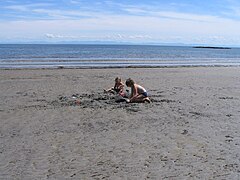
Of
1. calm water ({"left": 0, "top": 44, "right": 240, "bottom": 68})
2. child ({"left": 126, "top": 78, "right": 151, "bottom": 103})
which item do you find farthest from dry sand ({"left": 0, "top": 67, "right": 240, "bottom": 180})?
calm water ({"left": 0, "top": 44, "right": 240, "bottom": 68})

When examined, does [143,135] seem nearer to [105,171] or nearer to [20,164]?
[105,171]

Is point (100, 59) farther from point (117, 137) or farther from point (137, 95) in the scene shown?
point (117, 137)

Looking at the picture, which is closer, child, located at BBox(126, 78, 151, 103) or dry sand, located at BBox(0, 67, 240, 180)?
dry sand, located at BBox(0, 67, 240, 180)

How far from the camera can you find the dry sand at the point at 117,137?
21.6ft

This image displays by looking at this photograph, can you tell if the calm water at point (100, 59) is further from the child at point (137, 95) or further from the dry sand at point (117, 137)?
the dry sand at point (117, 137)

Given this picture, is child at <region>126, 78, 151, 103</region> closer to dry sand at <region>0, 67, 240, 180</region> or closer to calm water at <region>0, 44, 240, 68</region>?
dry sand at <region>0, 67, 240, 180</region>

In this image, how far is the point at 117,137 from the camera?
8.91 metres

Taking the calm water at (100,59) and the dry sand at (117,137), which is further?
the calm water at (100,59)

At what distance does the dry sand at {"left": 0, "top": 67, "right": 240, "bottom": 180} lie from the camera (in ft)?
21.6

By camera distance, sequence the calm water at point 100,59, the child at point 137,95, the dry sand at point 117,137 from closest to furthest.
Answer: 1. the dry sand at point 117,137
2. the child at point 137,95
3. the calm water at point 100,59

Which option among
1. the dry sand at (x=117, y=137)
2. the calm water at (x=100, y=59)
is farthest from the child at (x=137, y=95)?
the calm water at (x=100, y=59)

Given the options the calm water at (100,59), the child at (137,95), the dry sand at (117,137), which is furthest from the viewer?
the calm water at (100,59)

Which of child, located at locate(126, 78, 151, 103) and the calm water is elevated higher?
child, located at locate(126, 78, 151, 103)

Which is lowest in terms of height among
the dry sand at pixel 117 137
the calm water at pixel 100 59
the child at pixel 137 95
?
the calm water at pixel 100 59
